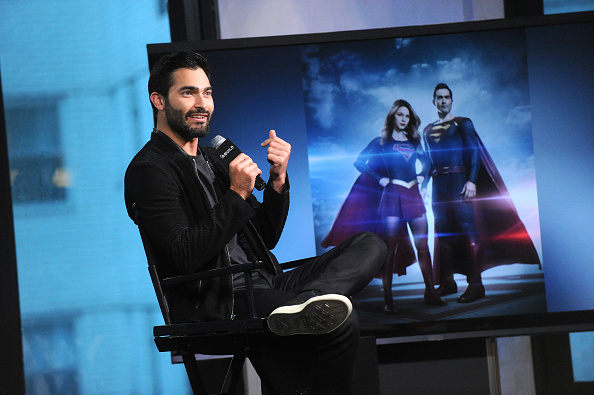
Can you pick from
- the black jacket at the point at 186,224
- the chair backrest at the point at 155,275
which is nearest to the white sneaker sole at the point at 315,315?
the black jacket at the point at 186,224

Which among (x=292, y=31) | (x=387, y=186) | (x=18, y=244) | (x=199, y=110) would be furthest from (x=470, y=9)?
(x=18, y=244)

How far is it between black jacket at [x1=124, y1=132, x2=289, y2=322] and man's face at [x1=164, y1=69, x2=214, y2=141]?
0.23 ft

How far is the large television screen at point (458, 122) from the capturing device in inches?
131

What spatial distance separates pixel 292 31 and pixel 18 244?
6.61 feet

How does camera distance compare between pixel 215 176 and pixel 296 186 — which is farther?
pixel 296 186

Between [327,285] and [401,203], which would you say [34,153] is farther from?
[327,285]

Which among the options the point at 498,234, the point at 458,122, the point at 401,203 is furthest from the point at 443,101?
the point at 498,234

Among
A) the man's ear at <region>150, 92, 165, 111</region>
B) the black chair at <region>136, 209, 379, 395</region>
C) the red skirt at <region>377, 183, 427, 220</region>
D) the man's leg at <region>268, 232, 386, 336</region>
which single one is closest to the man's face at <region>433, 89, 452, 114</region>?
the red skirt at <region>377, 183, 427, 220</region>

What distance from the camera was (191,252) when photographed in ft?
6.47

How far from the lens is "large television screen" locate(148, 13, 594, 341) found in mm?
3322

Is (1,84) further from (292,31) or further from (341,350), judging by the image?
(341,350)

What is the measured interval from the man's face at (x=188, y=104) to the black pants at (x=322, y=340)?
1.95 feet

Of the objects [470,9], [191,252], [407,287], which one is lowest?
[407,287]

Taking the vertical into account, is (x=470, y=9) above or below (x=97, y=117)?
above
